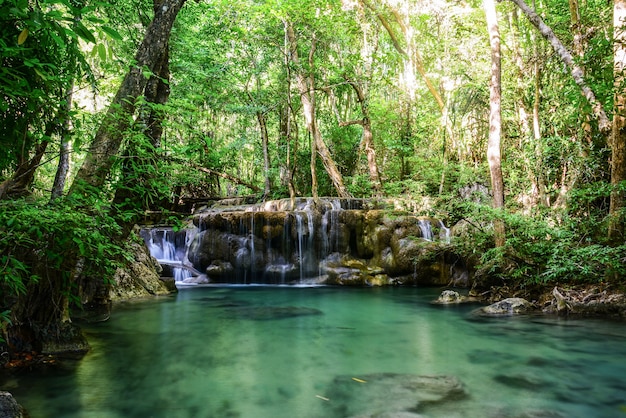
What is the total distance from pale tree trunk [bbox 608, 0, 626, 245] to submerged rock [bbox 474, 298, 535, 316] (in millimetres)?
1733

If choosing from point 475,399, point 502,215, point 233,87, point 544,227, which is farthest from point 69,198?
point 233,87

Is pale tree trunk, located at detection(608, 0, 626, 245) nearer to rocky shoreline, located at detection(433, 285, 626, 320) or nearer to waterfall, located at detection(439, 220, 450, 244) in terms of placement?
rocky shoreline, located at detection(433, 285, 626, 320)

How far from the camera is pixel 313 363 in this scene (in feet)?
15.8

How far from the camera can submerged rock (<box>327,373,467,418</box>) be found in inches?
133

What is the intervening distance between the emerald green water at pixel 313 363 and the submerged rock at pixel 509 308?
366mm

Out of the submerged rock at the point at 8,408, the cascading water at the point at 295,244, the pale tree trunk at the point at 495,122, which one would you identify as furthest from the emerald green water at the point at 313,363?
the cascading water at the point at 295,244

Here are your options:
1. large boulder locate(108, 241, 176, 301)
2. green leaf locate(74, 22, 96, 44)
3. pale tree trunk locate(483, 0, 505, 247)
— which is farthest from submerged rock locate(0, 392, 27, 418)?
pale tree trunk locate(483, 0, 505, 247)

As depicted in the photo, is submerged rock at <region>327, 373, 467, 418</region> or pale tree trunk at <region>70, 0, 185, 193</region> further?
pale tree trunk at <region>70, 0, 185, 193</region>

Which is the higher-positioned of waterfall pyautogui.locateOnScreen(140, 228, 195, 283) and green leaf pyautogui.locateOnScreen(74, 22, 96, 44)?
green leaf pyautogui.locateOnScreen(74, 22, 96, 44)

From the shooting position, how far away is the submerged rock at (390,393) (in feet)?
11.1

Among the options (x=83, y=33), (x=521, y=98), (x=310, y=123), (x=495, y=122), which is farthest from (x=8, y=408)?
(x=310, y=123)

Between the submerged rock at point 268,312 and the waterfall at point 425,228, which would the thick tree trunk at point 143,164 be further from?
the waterfall at point 425,228

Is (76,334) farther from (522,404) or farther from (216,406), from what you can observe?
(522,404)

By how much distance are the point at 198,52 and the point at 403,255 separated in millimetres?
8417
